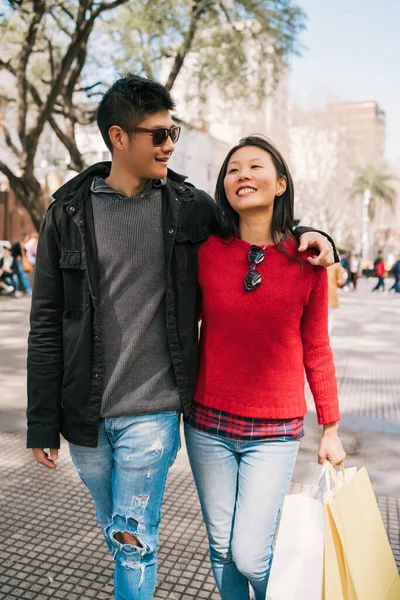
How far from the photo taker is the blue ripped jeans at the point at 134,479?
212cm

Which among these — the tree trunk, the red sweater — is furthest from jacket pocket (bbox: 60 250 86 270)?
the tree trunk

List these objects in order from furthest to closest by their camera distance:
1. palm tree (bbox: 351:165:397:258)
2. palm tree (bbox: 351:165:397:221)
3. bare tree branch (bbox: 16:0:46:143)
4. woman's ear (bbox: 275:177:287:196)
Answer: palm tree (bbox: 351:165:397:221)
palm tree (bbox: 351:165:397:258)
bare tree branch (bbox: 16:0:46:143)
woman's ear (bbox: 275:177:287:196)

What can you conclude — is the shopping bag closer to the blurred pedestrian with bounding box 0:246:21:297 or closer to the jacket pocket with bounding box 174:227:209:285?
the jacket pocket with bounding box 174:227:209:285

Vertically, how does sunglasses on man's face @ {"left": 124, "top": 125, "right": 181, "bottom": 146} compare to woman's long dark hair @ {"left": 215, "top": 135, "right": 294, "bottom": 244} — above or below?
above

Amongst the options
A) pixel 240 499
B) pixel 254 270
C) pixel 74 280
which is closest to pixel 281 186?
pixel 254 270

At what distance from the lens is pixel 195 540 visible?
347 cm

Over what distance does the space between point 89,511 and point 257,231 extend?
2265 mm

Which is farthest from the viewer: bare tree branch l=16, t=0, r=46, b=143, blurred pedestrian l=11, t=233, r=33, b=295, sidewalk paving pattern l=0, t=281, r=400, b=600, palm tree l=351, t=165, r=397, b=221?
palm tree l=351, t=165, r=397, b=221

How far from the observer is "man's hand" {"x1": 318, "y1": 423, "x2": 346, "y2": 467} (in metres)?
2.24

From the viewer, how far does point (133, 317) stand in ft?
7.03

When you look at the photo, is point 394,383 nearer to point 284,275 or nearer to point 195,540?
point 195,540

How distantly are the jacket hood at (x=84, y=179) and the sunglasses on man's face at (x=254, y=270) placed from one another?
0.42 m

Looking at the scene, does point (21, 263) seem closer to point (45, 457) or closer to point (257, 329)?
point (45, 457)

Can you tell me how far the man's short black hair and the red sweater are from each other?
519mm
